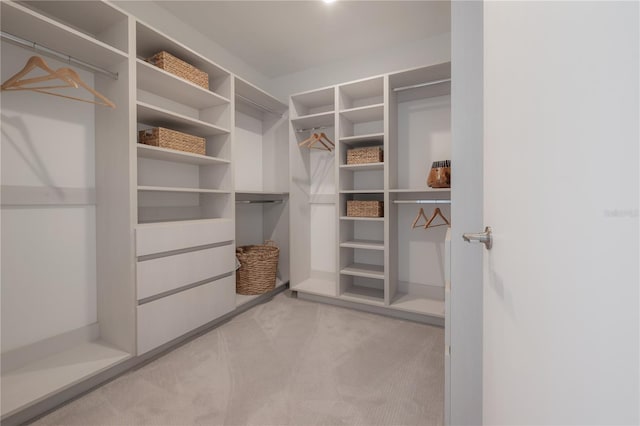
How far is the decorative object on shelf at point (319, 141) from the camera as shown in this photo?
2.90m

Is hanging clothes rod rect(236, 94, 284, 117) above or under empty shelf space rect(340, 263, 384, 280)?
above

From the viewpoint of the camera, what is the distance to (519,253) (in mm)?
400

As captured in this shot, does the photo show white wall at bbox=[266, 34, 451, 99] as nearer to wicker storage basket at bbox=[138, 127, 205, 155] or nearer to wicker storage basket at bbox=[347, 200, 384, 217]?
wicker storage basket at bbox=[347, 200, 384, 217]

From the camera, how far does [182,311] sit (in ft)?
6.53

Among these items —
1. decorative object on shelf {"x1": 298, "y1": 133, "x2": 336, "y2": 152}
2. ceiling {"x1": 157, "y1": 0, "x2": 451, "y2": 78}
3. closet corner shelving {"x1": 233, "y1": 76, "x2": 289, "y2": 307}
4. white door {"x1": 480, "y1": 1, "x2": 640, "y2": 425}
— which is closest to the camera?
white door {"x1": 480, "y1": 1, "x2": 640, "y2": 425}

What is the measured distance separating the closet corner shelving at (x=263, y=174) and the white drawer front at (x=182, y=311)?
828 millimetres

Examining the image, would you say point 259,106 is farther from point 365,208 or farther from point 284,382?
point 284,382

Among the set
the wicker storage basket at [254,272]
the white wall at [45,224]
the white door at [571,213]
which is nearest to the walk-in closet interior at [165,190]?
the white wall at [45,224]

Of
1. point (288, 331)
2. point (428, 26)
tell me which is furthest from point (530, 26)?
point (428, 26)

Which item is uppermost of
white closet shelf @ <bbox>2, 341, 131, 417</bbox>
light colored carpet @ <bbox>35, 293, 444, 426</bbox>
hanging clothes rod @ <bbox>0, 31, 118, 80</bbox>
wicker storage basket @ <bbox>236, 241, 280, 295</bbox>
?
hanging clothes rod @ <bbox>0, 31, 118, 80</bbox>

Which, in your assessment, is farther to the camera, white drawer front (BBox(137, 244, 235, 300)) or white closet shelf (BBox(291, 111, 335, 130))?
white closet shelf (BBox(291, 111, 335, 130))

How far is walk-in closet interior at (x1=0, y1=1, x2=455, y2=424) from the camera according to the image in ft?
5.16

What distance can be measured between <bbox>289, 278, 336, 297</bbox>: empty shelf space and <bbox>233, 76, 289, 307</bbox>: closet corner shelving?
24 cm

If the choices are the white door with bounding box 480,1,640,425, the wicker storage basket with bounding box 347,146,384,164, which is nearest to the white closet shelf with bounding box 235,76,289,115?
the wicker storage basket with bounding box 347,146,384,164
